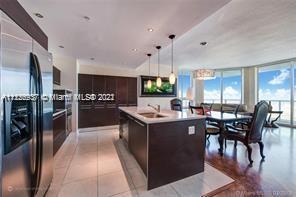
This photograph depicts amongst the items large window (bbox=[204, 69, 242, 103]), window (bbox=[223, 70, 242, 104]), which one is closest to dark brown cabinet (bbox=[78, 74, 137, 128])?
large window (bbox=[204, 69, 242, 103])

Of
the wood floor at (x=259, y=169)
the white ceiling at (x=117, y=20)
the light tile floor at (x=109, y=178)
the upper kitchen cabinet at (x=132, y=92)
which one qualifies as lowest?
the light tile floor at (x=109, y=178)

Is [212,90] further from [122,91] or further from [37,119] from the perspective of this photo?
[37,119]

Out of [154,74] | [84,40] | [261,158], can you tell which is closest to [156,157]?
[261,158]

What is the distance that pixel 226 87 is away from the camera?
7.62m

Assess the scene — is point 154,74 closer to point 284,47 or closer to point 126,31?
point 126,31

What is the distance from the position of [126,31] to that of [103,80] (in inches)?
119

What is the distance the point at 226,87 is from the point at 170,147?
690 centimetres

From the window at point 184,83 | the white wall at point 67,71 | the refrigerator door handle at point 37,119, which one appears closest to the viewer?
the refrigerator door handle at point 37,119

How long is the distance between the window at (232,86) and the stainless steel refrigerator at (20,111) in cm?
809

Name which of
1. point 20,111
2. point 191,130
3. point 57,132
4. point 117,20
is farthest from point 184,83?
point 20,111

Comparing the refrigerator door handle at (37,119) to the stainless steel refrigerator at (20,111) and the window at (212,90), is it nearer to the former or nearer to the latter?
the stainless steel refrigerator at (20,111)

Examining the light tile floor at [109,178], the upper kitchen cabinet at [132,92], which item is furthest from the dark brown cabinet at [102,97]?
the light tile floor at [109,178]

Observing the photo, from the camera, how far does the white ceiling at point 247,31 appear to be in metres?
2.28

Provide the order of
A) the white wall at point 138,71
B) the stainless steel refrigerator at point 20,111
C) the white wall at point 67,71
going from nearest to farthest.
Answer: the stainless steel refrigerator at point 20,111 → the white wall at point 67,71 → the white wall at point 138,71
